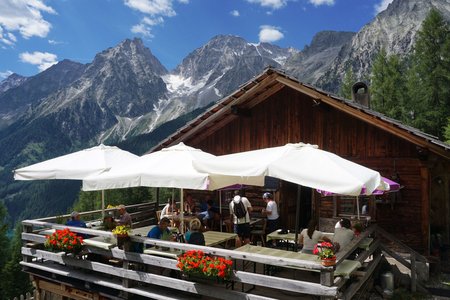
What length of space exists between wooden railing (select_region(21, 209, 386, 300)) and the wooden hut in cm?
291

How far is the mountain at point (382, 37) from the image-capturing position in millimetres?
147250

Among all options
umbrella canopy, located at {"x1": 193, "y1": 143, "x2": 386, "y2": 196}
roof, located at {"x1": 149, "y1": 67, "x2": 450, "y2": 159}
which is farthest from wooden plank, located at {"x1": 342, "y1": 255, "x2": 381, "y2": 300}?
roof, located at {"x1": 149, "y1": 67, "x2": 450, "y2": 159}

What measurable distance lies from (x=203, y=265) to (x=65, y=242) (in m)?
4.44

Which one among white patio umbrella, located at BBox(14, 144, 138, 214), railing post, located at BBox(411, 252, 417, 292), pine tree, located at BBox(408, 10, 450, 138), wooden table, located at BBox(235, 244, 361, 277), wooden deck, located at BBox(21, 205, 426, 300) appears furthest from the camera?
pine tree, located at BBox(408, 10, 450, 138)

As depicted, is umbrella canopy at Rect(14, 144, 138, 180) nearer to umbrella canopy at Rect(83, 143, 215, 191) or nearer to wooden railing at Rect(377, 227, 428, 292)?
umbrella canopy at Rect(83, 143, 215, 191)

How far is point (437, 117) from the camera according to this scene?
127 feet

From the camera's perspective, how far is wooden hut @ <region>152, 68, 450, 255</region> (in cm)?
1262

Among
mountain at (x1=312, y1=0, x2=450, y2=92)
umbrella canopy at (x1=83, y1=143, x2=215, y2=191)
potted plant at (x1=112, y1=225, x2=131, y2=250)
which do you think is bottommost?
potted plant at (x1=112, y1=225, x2=131, y2=250)

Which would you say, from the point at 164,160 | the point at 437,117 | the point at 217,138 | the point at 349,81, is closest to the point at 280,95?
the point at 217,138

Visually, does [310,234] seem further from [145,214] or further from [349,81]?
[349,81]

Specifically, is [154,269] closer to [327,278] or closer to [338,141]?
[327,278]

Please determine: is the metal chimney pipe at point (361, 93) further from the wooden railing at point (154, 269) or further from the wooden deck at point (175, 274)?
the wooden railing at point (154, 269)

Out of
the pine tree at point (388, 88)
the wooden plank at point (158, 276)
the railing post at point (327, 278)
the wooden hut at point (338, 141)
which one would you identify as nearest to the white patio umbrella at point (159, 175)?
the wooden plank at point (158, 276)

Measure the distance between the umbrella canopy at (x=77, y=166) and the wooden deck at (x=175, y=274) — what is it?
Result: 1486 millimetres
